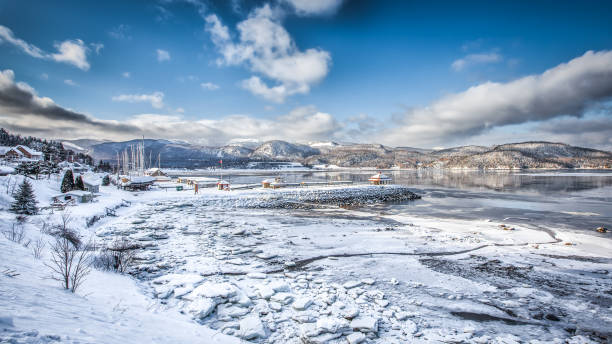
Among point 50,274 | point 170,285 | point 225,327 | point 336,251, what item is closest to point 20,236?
point 50,274

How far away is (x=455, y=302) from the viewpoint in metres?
7.96

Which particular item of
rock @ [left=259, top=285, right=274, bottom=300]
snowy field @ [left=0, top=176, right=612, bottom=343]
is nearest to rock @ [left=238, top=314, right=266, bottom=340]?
snowy field @ [left=0, top=176, right=612, bottom=343]

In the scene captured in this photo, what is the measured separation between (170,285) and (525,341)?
9.82m

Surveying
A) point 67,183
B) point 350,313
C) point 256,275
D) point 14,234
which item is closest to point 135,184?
point 67,183

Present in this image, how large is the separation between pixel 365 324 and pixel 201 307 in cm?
431

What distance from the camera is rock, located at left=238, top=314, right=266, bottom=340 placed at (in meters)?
6.09

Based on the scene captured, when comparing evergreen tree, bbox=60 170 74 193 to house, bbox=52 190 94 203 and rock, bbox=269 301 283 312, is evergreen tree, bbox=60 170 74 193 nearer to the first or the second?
house, bbox=52 190 94 203

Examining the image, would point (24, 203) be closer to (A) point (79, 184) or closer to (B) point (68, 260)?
(B) point (68, 260)

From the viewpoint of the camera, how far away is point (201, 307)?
23.2 ft

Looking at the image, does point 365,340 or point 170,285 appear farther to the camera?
point 170,285

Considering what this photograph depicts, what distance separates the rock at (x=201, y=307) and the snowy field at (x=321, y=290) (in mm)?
33

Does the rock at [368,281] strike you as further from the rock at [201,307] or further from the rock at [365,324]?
the rock at [201,307]

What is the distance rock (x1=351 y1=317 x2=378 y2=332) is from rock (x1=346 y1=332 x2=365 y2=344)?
27 centimetres

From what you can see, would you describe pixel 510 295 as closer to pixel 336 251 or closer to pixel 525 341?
pixel 525 341
